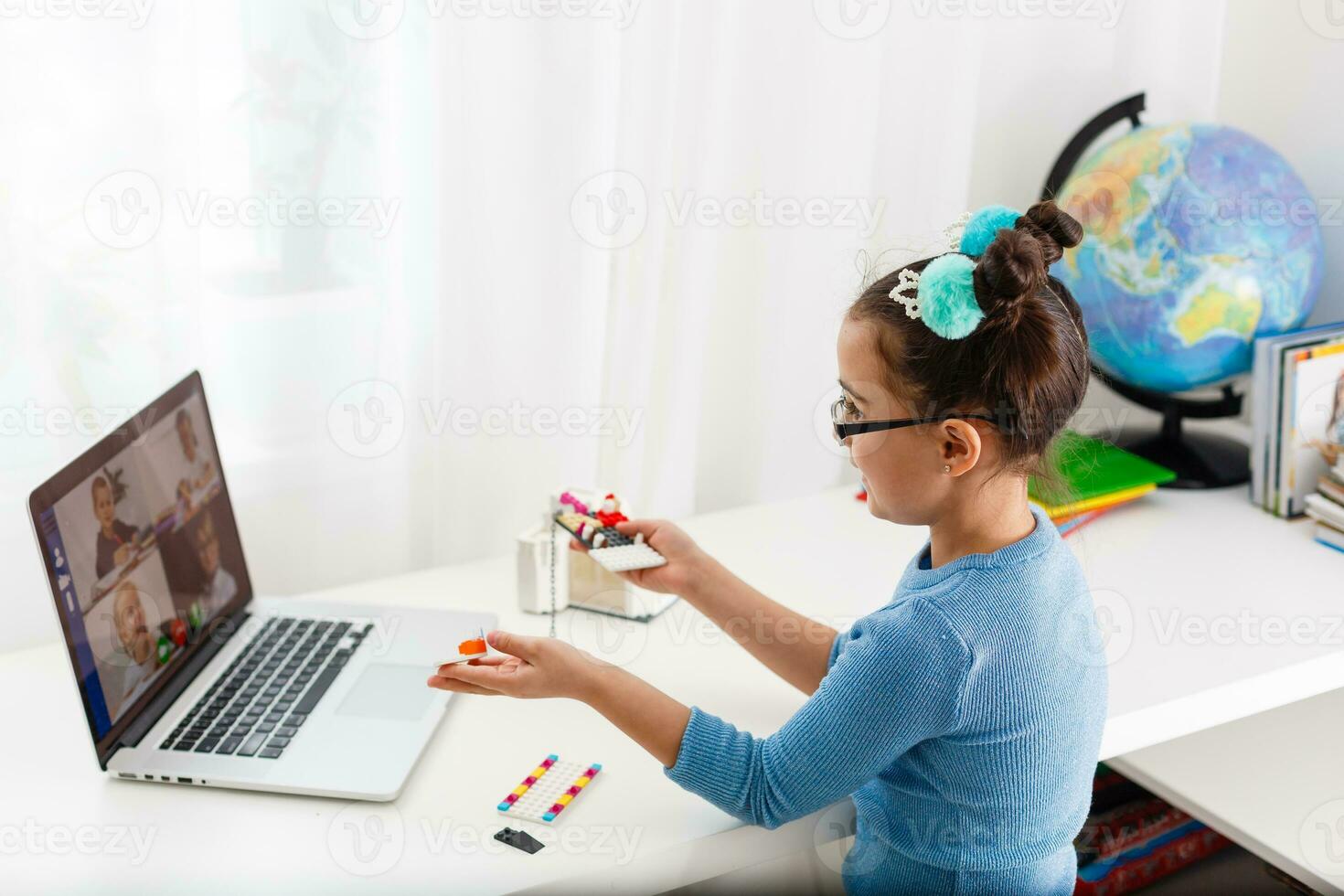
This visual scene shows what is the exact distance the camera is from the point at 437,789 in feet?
3.10

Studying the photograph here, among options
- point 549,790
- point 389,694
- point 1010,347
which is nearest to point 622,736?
point 549,790

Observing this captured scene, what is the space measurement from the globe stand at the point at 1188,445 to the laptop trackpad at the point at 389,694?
A: 965 mm

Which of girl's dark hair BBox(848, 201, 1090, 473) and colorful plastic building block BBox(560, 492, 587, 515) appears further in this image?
A: colorful plastic building block BBox(560, 492, 587, 515)

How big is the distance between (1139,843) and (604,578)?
74cm

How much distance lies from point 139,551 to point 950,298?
0.67 meters

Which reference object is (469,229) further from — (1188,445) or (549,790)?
(1188,445)

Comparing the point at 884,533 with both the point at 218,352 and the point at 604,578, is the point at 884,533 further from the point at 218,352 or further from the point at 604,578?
the point at 218,352

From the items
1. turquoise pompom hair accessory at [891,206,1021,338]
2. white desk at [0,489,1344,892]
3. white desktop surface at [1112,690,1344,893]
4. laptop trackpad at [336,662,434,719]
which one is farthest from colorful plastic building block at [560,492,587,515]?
white desktop surface at [1112,690,1344,893]

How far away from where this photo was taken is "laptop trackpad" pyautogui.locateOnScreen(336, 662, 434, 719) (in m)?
1.03

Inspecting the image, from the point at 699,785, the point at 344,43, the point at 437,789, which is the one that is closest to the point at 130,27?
the point at 344,43

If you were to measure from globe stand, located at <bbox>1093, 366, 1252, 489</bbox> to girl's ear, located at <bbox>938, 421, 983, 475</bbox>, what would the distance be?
29.6 inches

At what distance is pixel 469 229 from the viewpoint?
4.34 feet

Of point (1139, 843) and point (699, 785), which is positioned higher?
point (699, 785)

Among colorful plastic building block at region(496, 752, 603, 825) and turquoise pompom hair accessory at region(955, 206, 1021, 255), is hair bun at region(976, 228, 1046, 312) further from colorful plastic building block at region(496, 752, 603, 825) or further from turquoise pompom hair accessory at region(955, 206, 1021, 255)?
colorful plastic building block at region(496, 752, 603, 825)
